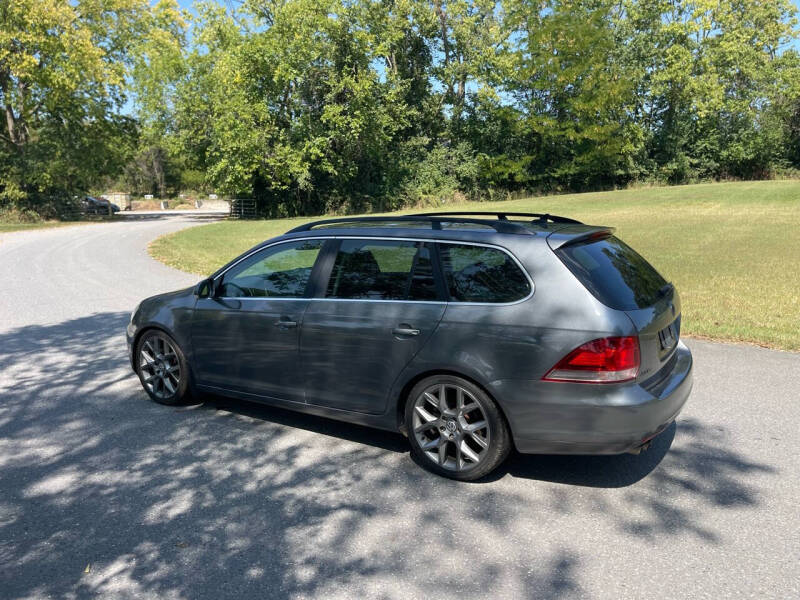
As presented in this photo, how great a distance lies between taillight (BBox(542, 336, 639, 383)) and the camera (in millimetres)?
3488

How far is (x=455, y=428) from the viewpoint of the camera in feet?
12.8

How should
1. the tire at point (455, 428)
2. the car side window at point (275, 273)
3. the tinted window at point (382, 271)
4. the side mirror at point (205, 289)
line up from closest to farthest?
the tire at point (455, 428) < the tinted window at point (382, 271) < the car side window at point (275, 273) < the side mirror at point (205, 289)

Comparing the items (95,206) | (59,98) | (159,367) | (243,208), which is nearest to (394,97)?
(243,208)

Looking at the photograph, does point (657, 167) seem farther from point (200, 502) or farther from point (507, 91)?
point (200, 502)

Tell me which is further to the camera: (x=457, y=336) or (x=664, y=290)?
(x=664, y=290)

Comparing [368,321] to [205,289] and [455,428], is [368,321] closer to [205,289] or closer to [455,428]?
[455,428]

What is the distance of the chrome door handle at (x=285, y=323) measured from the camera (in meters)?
4.52

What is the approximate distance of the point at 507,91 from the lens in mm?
47125

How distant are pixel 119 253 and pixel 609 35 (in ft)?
127

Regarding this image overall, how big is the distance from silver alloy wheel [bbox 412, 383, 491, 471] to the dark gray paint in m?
0.15

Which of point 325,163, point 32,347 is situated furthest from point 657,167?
point 32,347

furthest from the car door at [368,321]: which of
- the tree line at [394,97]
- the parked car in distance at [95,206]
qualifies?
the parked car in distance at [95,206]

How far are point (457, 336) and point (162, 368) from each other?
9.76ft

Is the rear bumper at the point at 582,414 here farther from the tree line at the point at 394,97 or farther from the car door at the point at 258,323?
the tree line at the point at 394,97
